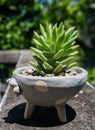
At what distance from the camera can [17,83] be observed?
1.58m

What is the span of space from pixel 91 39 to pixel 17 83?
4837 millimetres

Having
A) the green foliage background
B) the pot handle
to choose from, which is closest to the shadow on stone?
the pot handle

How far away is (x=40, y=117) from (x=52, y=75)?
23 centimetres

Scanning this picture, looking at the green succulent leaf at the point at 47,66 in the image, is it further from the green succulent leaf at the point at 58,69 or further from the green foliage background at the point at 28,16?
the green foliage background at the point at 28,16

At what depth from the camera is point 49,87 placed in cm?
149

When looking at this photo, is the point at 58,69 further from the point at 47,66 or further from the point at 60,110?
the point at 60,110

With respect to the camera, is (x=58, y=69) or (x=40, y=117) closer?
(x=58, y=69)

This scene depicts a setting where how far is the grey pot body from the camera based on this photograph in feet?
4.88

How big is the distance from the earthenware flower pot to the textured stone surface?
0.07m

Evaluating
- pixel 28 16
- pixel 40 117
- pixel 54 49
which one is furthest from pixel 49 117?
pixel 28 16

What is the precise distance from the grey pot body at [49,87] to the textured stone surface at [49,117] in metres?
0.10

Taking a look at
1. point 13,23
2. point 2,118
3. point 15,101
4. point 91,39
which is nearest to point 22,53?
point 13,23

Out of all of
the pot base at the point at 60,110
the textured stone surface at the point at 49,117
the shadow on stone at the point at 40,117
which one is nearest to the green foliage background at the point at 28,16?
the textured stone surface at the point at 49,117

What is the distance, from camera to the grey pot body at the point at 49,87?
149 centimetres
